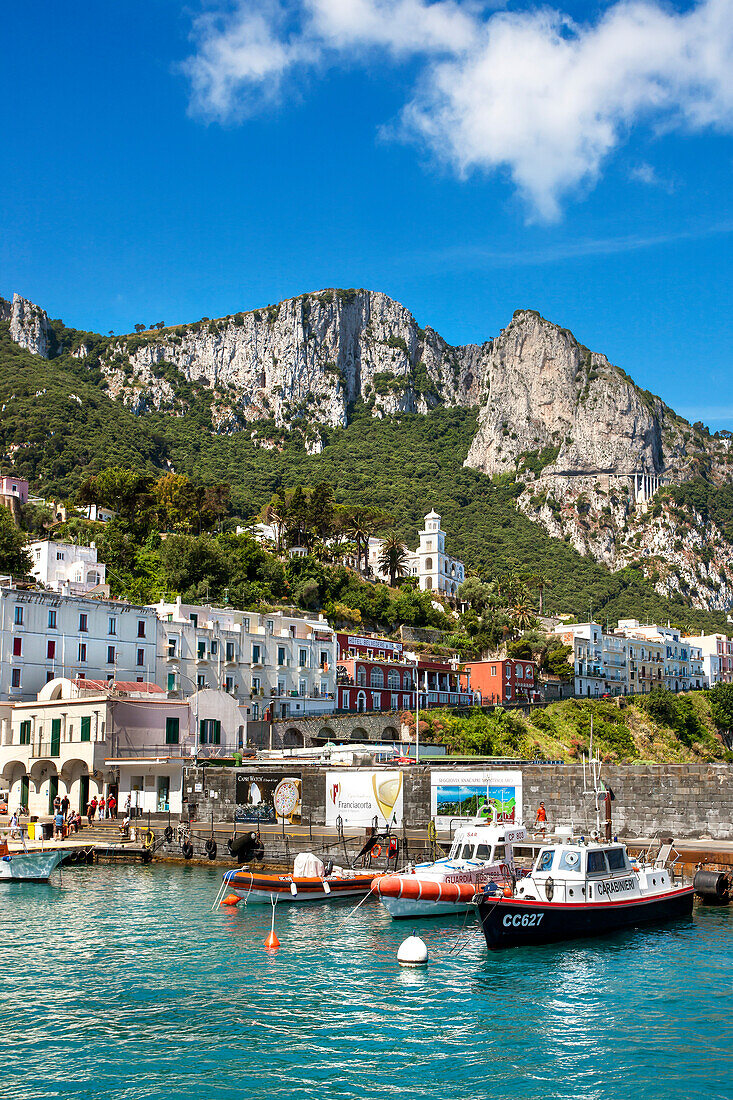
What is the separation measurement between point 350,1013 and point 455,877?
1090 centimetres

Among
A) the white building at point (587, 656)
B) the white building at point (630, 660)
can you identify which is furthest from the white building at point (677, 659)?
the white building at point (587, 656)

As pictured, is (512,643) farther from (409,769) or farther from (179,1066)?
(179,1066)

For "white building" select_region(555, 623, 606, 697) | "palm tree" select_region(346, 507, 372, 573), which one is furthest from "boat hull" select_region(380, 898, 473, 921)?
"palm tree" select_region(346, 507, 372, 573)

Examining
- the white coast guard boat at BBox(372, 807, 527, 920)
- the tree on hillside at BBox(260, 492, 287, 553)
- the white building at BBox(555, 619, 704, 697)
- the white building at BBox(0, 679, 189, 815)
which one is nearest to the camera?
the white coast guard boat at BBox(372, 807, 527, 920)

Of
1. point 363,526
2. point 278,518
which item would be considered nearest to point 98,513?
point 278,518

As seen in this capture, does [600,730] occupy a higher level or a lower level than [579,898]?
higher

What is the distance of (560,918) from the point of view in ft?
92.2

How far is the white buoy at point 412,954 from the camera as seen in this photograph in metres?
25.6

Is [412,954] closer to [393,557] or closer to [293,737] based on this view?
[293,737]

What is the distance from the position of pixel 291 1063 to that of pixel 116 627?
2340 inches

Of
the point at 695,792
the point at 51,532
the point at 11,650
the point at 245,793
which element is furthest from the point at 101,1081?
the point at 51,532

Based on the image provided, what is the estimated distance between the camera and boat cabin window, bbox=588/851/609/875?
95.7ft

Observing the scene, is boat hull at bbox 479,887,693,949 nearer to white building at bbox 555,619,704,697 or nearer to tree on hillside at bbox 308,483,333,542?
white building at bbox 555,619,704,697

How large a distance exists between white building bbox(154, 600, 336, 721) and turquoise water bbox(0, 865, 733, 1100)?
1857 inches
